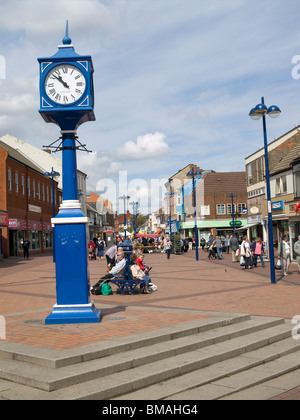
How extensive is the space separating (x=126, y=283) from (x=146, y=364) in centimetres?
702

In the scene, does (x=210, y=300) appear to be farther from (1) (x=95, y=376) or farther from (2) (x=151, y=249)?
(2) (x=151, y=249)

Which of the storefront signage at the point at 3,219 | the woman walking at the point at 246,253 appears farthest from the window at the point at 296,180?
the storefront signage at the point at 3,219

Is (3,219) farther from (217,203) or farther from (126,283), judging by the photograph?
(217,203)

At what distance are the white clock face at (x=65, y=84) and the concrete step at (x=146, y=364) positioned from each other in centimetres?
452

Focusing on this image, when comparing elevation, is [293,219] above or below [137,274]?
above

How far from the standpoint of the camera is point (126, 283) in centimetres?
1321

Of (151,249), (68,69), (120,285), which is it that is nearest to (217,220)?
(151,249)

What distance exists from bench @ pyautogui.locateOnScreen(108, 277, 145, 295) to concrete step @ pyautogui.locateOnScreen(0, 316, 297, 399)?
5.19m

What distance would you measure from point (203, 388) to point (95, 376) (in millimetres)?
1339

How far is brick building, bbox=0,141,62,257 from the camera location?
39.5m

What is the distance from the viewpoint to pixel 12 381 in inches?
220

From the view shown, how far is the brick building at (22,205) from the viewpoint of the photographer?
39.5 meters

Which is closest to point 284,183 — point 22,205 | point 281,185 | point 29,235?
point 281,185

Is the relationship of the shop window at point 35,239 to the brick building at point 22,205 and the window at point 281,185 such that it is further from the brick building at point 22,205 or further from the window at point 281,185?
the window at point 281,185
